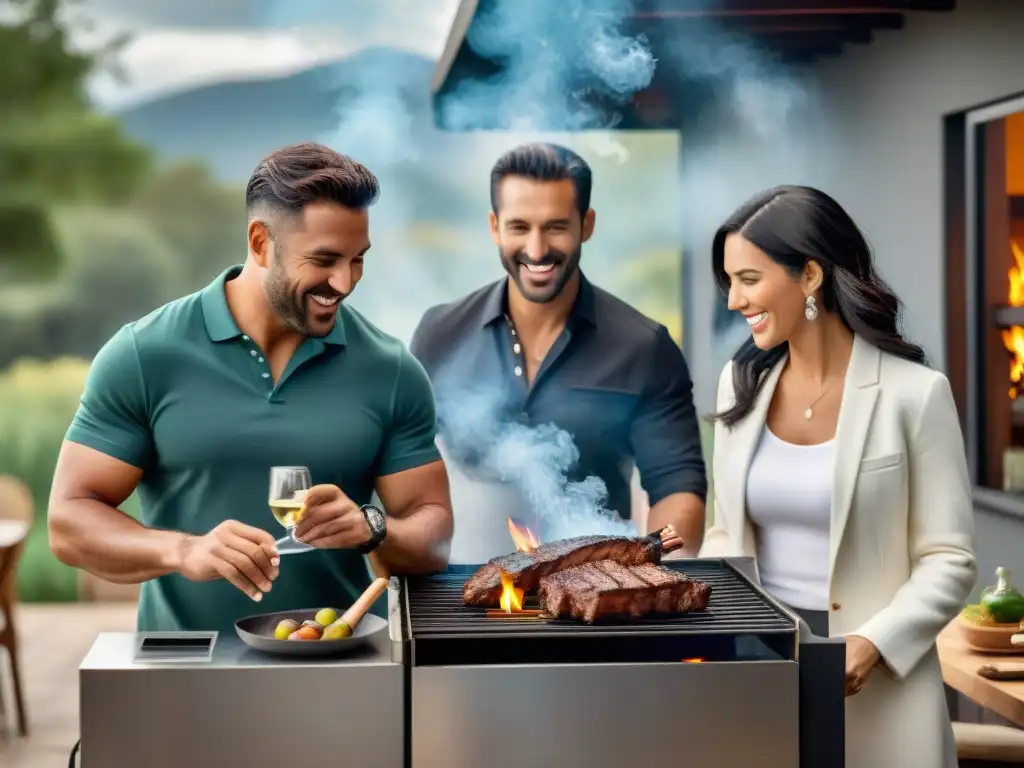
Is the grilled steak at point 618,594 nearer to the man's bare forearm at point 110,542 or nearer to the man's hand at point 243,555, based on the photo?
the man's hand at point 243,555

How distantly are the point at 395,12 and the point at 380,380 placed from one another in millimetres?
2974

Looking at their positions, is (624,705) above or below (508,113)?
below

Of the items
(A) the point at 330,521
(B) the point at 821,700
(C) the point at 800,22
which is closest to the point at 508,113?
(C) the point at 800,22

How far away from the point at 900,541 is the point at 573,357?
4.25 ft

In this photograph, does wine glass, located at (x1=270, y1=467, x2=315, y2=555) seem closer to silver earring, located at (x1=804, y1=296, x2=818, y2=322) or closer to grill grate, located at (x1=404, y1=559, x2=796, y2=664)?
grill grate, located at (x1=404, y1=559, x2=796, y2=664)

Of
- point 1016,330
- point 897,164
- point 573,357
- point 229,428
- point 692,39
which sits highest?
Answer: point 692,39

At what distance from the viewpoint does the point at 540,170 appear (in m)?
3.68

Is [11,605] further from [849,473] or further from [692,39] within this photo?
[849,473]

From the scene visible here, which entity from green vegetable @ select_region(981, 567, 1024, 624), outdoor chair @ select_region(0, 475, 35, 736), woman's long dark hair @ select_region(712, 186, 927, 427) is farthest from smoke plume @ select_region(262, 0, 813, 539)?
green vegetable @ select_region(981, 567, 1024, 624)

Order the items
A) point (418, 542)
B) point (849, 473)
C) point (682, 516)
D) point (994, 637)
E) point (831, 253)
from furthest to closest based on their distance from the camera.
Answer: point (682, 516) → point (994, 637) → point (831, 253) → point (849, 473) → point (418, 542)

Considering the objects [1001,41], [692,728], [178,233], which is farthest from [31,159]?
[692,728]

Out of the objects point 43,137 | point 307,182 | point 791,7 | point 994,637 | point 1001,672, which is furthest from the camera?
point 43,137

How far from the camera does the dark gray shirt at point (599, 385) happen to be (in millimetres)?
3646

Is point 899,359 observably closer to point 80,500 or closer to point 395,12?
point 80,500
